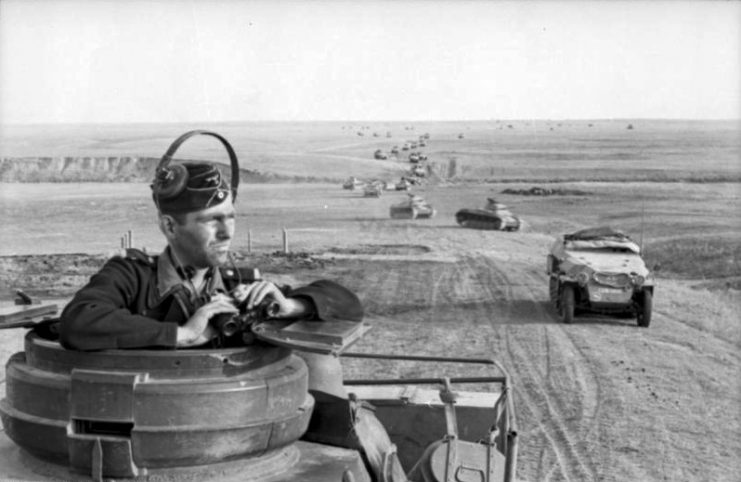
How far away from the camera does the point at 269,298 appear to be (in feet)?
15.8

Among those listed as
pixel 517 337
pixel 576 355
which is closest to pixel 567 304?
pixel 517 337

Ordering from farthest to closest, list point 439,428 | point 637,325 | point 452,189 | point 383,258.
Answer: point 452,189, point 383,258, point 637,325, point 439,428

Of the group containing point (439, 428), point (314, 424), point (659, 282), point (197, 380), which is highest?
point (197, 380)

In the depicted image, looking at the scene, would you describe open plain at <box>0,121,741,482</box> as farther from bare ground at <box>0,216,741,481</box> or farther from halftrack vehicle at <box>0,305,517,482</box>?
halftrack vehicle at <box>0,305,517,482</box>

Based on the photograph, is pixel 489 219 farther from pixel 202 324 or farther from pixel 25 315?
pixel 202 324

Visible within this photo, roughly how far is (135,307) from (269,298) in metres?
0.58

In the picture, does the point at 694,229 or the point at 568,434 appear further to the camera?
the point at 694,229

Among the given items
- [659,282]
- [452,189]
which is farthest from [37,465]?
[452,189]

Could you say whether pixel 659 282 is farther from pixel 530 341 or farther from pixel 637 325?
pixel 530 341

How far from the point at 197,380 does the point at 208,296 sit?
67 centimetres

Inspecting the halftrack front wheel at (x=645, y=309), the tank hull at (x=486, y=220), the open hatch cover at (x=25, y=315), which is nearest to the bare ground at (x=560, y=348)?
the halftrack front wheel at (x=645, y=309)

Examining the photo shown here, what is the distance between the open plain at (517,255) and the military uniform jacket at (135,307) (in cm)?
887

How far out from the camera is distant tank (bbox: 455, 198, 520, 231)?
144ft

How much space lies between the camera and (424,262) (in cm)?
3438
